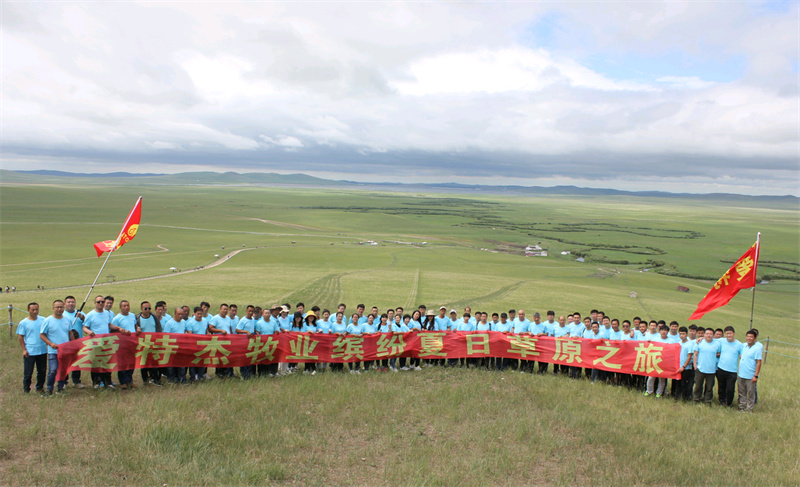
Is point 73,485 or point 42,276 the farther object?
point 42,276

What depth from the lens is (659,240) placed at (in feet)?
357

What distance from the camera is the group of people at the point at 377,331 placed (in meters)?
11.4

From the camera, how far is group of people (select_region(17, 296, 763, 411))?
37.3 ft

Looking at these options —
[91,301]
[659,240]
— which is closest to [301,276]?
[91,301]

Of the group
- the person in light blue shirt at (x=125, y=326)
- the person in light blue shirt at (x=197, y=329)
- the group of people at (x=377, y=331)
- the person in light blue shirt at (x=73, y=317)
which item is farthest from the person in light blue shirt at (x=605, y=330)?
the person in light blue shirt at (x=73, y=317)

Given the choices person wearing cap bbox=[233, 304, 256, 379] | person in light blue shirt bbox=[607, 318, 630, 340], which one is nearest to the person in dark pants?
person wearing cap bbox=[233, 304, 256, 379]

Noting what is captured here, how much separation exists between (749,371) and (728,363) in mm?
478

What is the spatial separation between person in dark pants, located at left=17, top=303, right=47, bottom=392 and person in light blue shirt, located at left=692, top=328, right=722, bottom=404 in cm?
1730

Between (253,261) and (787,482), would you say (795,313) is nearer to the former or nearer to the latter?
(787,482)

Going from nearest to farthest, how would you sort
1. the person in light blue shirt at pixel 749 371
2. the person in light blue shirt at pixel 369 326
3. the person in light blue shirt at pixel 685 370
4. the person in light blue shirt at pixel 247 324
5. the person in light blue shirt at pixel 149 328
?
the person in light blue shirt at pixel 749 371, the person in light blue shirt at pixel 149 328, the person in light blue shirt at pixel 685 370, the person in light blue shirt at pixel 247 324, the person in light blue shirt at pixel 369 326

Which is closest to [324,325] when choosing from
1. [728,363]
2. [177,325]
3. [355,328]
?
[355,328]

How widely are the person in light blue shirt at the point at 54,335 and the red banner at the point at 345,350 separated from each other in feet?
0.72

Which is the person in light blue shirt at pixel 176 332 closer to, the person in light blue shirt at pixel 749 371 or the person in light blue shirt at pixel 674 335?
the person in light blue shirt at pixel 674 335

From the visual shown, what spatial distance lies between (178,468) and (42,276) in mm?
43365
